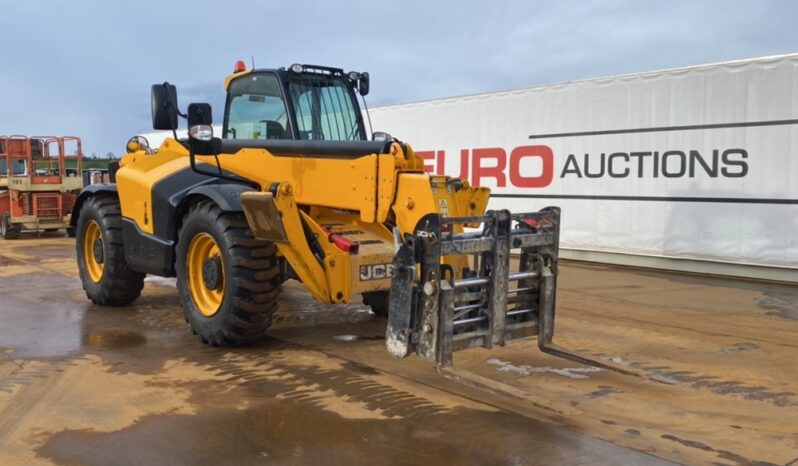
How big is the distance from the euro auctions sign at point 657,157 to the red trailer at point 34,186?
10079 millimetres

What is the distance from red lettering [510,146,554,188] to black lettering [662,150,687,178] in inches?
85.3

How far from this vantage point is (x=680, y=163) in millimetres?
11078

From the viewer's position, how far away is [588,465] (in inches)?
143

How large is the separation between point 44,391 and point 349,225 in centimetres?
271

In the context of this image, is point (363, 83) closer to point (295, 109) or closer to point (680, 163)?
point (295, 109)

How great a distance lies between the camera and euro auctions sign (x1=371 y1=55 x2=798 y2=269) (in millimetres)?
10188

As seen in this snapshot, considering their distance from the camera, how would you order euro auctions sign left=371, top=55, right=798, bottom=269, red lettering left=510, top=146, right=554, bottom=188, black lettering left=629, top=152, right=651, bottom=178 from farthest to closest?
red lettering left=510, top=146, right=554, bottom=188, black lettering left=629, top=152, right=651, bottom=178, euro auctions sign left=371, top=55, right=798, bottom=269

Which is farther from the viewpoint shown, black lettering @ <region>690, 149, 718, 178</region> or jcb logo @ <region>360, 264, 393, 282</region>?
black lettering @ <region>690, 149, 718, 178</region>

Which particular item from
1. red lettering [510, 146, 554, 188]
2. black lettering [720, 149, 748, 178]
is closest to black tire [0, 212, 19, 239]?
red lettering [510, 146, 554, 188]

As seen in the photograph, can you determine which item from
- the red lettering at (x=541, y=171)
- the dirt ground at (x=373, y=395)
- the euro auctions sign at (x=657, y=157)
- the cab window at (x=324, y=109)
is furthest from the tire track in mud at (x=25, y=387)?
the red lettering at (x=541, y=171)

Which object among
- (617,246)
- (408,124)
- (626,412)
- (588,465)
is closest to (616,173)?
(617,246)

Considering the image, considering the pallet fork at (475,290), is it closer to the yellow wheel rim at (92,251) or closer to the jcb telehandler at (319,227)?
the jcb telehandler at (319,227)

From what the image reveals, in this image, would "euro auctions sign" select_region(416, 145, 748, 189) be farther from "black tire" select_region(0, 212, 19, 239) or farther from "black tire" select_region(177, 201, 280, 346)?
"black tire" select_region(0, 212, 19, 239)

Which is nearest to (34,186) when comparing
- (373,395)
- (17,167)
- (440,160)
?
(17,167)
